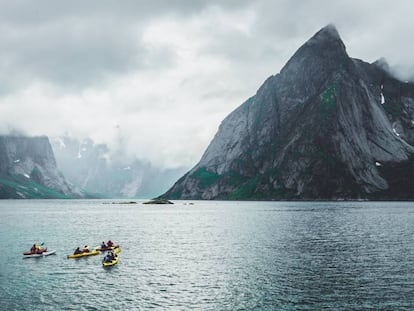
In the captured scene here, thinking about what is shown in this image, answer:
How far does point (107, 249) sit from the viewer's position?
78.1 m

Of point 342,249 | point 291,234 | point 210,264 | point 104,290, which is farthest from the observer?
point 291,234

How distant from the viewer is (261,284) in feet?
163

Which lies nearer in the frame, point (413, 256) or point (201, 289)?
point (201, 289)

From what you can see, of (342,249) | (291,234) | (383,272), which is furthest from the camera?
(291,234)

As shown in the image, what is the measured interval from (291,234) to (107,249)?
46.4 meters

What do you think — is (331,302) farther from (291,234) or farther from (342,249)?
(291,234)

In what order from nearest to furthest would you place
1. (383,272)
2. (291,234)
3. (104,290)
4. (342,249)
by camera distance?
(104,290) → (383,272) → (342,249) → (291,234)

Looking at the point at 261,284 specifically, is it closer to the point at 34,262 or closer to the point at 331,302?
the point at 331,302

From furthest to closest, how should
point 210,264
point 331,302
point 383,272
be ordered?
point 210,264 < point 383,272 < point 331,302

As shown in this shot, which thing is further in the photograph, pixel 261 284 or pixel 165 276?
pixel 165 276

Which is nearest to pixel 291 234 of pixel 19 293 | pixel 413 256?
pixel 413 256

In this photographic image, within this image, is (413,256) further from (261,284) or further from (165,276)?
(165,276)

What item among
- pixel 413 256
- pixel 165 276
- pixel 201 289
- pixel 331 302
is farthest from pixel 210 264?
pixel 413 256

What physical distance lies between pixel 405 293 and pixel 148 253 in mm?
46326
